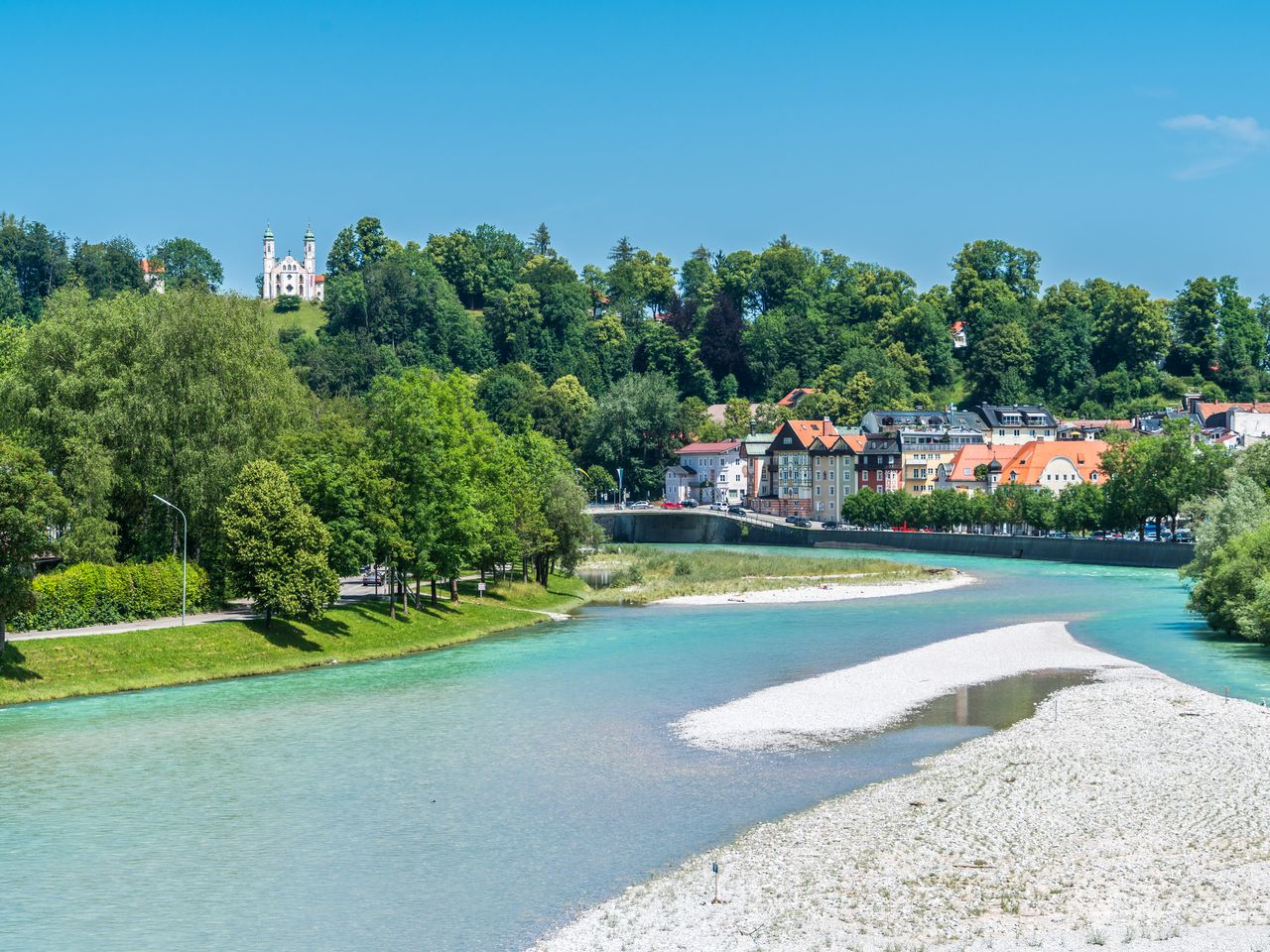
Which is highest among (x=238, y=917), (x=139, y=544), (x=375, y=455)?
(x=375, y=455)

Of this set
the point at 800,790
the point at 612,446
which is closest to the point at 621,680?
the point at 800,790

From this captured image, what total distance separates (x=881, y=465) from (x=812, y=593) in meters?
81.9

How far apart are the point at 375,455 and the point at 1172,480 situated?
79.8 m

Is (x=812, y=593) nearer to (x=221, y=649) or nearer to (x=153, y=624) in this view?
(x=221, y=649)

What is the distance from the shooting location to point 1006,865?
28.9m

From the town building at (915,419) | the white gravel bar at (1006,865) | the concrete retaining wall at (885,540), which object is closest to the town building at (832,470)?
the town building at (915,419)

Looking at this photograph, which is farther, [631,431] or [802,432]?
[631,431]

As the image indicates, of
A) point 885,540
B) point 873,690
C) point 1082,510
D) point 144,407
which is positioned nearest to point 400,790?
point 873,690

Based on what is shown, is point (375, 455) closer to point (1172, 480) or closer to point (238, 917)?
point (238, 917)

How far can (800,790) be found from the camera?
36.7m

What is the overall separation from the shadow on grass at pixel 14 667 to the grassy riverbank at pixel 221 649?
0.12 ft

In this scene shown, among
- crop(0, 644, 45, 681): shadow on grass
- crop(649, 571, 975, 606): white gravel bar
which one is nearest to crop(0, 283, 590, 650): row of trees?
crop(0, 644, 45, 681): shadow on grass

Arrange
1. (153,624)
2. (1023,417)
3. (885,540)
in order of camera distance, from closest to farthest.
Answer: (153,624), (885,540), (1023,417)

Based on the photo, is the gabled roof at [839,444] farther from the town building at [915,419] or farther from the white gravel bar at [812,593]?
the white gravel bar at [812,593]
